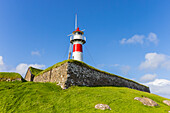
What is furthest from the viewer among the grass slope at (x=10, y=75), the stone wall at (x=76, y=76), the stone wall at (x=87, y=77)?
the stone wall at (x=87, y=77)

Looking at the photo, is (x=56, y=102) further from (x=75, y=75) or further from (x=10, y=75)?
(x=10, y=75)

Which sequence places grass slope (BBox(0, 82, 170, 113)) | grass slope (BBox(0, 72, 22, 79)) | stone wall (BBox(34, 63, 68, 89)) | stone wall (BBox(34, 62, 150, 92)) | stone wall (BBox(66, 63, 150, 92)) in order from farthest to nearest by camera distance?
stone wall (BBox(66, 63, 150, 92)) < grass slope (BBox(0, 72, 22, 79)) < stone wall (BBox(34, 62, 150, 92)) < stone wall (BBox(34, 63, 68, 89)) < grass slope (BBox(0, 82, 170, 113))

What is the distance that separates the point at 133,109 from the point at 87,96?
15.8 ft

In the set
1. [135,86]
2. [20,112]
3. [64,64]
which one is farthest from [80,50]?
[20,112]

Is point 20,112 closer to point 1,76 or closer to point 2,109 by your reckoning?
point 2,109

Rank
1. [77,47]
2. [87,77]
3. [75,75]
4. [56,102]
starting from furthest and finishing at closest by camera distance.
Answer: [77,47] < [87,77] < [75,75] < [56,102]

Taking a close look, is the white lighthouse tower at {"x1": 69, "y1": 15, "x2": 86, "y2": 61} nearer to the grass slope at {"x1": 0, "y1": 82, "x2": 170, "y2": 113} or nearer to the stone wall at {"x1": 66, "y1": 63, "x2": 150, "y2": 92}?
the stone wall at {"x1": 66, "y1": 63, "x2": 150, "y2": 92}

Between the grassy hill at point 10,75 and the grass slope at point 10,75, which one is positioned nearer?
the grassy hill at point 10,75

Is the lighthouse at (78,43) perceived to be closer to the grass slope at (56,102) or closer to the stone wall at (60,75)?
the stone wall at (60,75)

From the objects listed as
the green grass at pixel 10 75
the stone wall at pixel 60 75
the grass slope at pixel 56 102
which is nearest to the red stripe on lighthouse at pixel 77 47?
the stone wall at pixel 60 75

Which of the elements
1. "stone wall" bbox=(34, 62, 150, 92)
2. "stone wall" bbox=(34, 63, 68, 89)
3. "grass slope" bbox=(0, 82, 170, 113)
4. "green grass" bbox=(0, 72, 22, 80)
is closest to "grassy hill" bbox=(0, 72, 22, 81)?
"green grass" bbox=(0, 72, 22, 80)

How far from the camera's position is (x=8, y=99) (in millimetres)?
12859

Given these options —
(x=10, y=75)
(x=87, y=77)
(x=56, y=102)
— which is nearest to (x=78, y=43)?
(x=87, y=77)

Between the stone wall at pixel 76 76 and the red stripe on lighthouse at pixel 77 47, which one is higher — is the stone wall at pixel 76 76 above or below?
below
